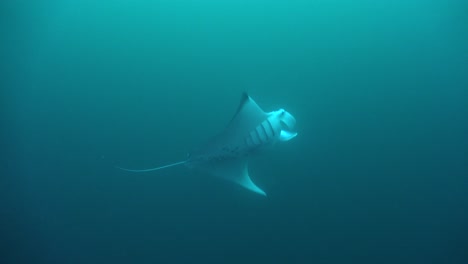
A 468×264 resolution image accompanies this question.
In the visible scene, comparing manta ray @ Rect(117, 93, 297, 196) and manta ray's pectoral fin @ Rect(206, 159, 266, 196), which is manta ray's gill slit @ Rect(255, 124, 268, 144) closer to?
manta ray @ Rect(117, 93, 297, 196)

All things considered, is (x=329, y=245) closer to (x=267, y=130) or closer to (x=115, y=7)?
(x=267, y=130)

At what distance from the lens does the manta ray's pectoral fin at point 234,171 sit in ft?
7.77

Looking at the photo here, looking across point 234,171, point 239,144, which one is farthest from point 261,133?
point 234,171

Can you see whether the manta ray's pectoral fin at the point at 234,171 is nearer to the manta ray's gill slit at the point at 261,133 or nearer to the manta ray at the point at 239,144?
the manta ray at the point at 239,144

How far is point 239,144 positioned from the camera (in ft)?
7.61

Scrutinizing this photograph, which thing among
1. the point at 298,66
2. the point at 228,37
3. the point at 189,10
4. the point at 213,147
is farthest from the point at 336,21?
the point at 213,147

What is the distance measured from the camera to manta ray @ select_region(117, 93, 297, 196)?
2.20 m

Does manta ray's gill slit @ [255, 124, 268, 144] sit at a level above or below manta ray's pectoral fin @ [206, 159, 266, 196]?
above

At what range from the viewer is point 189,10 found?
554 cm

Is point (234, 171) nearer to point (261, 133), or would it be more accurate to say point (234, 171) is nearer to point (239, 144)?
point (239, 144)

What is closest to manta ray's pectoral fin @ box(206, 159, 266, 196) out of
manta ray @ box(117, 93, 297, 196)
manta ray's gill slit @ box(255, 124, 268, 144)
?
manta ray @ box(117, 93, 297, 196)

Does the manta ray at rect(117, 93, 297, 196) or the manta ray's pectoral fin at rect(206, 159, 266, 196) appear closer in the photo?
the manta ray at rect(117, 93, 297, 196)

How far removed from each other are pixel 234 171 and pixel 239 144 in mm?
291

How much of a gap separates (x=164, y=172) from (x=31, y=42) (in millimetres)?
3369
